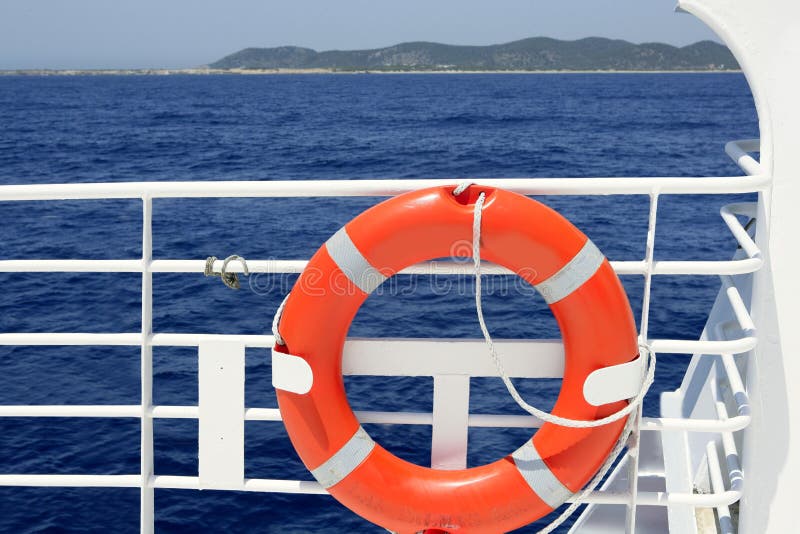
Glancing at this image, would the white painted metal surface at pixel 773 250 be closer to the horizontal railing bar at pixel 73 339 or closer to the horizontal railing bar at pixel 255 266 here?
the horizontal railing bar at pixel 255 266

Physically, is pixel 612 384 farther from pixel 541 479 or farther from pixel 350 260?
pixel 350 260

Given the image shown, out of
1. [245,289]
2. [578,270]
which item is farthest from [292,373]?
[245,289]

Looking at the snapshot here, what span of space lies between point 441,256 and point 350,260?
0.56ft

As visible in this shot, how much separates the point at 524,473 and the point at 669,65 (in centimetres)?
12390

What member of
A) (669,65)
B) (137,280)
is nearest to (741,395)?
(137,280)

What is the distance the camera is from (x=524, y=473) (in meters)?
1.59

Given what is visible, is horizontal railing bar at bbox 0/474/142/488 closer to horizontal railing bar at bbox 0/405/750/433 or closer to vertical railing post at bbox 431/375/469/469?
horizontal railing bar at bbox 0/405/750/433

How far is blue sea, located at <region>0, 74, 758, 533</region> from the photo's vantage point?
174 inches

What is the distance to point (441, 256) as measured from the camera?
154 cm

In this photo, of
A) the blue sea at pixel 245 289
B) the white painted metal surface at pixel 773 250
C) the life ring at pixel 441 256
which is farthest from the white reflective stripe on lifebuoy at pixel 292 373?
the blue sea at pixel 245 289

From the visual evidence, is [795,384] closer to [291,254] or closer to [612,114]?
[291,254]

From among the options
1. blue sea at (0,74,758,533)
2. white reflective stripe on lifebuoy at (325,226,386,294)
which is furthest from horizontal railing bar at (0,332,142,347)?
blue sea at (0,74,758,533)

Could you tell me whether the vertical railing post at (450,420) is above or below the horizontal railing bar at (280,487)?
above

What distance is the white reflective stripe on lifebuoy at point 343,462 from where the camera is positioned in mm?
1606
